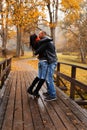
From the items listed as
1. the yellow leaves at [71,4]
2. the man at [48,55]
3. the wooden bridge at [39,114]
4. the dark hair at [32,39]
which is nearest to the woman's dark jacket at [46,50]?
the man at [48,55]

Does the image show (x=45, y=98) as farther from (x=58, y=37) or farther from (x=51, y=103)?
(x=58, y=37)

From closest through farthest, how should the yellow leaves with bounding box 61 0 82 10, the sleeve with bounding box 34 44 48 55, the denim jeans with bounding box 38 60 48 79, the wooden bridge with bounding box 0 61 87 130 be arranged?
1. the wooden bridge with bounding box 0 61 87 130
2. the sleeve with bounding box 34 44 48 55
3. the denim jeans with bounding box 38 60 48 79
4. the yellow leaves with bounding box 61 0 82 10

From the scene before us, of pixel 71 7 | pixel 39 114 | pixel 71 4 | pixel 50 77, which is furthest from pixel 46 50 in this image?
pixel 71 7

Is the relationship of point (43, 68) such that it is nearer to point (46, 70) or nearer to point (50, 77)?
point (46, 70)

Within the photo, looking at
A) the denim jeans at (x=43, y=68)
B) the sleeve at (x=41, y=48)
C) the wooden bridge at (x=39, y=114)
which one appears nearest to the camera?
the wooden bridge at (x=39, y=114)

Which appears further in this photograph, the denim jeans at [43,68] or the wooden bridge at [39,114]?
the denim jeans at [43,68]

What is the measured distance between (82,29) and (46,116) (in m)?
32.8

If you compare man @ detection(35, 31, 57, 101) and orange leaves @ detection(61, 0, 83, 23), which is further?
orange leaves @ detection(61, 0, 83, 23)

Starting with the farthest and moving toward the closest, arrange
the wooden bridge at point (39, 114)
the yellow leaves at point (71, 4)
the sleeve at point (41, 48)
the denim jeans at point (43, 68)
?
the yellow leaves at point (71, 4), the denim jeans at point (43, 68), the sleeve at point (41, 48), the wooden bridge at point (39, 114)

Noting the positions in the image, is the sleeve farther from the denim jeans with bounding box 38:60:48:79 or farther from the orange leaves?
the orange leaves

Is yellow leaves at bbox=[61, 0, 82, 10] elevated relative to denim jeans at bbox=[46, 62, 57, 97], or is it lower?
elevated

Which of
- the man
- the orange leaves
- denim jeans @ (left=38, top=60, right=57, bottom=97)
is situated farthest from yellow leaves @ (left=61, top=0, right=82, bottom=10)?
denim jeans @ (left=38, top=60, right=57, bottom=97)

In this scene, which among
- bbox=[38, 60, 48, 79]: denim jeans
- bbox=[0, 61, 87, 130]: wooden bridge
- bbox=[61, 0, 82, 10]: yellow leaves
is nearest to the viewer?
bbox=[0, 61, 87, 130]: wooden bridge

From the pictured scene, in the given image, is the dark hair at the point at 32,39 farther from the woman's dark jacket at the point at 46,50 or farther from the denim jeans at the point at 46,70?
the denim jeans at the point at 46,70
